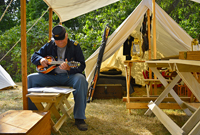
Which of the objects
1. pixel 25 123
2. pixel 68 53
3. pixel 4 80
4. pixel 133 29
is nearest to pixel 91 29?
pixel 133 29

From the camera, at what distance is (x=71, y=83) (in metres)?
2.30

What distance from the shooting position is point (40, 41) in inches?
303

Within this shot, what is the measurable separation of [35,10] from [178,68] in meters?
10.2

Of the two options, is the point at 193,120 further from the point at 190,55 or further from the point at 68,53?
the point at 68,53

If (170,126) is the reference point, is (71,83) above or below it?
above

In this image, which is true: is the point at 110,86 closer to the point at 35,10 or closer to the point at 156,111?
the point at 156,111

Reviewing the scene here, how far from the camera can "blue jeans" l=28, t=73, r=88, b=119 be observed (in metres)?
2.15

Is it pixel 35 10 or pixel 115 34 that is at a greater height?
pixel 35 10

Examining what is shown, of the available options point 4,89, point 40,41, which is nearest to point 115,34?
point 4,89

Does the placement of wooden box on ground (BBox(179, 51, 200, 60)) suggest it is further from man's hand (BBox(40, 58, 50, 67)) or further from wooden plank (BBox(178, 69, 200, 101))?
man's hand (BBox(40, 58, 50, 67))

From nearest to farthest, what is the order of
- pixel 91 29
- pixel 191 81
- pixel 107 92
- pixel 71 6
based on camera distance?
pixel 191 81, pixel 71 6, pixel 107 92, pixel 91 29

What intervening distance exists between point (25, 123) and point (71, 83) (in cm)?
95

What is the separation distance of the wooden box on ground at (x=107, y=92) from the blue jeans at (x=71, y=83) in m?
1.69

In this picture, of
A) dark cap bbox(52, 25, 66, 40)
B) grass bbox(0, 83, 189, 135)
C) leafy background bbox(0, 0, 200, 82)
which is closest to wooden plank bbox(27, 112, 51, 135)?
grass bbox(0, 83, 189, 135)
